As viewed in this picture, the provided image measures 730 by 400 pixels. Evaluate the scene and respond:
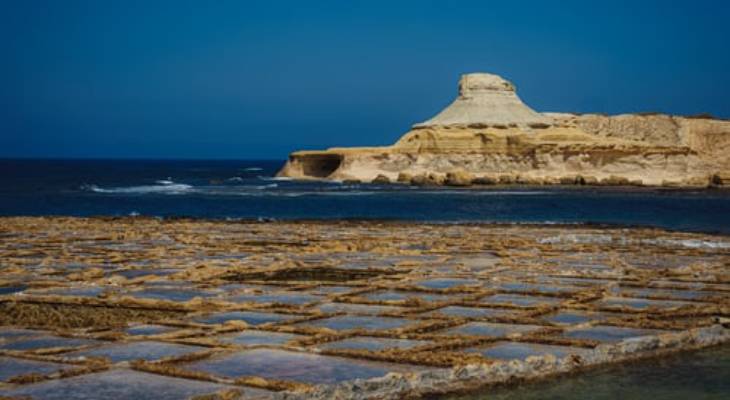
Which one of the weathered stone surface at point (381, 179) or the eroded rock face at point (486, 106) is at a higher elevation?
the eroded rock face at point (486, 106)

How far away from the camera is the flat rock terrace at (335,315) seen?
9.02 metres

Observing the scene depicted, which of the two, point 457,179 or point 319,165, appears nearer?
point 457,179

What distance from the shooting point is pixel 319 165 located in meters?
127

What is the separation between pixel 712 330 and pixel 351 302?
474cm

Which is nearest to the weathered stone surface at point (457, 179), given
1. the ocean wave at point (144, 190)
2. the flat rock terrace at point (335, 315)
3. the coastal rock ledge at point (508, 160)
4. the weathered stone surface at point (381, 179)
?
the coastal rock ledge at point (508, 160)

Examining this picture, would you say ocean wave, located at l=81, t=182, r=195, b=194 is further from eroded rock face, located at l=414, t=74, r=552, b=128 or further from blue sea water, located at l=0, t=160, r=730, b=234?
eroded rock face, located at l=414, t=74, r=552, b=128

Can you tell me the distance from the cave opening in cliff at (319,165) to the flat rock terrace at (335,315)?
330 feet

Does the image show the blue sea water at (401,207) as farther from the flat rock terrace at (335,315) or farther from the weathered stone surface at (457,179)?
the weathered stone surface at (457,179)

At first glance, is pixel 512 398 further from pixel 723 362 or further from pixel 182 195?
pixel 182 195

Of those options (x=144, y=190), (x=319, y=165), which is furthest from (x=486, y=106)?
(x=144, y=190)

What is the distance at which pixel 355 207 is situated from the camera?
56.5 metres

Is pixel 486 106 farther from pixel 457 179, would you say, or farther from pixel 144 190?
pixel 144 190

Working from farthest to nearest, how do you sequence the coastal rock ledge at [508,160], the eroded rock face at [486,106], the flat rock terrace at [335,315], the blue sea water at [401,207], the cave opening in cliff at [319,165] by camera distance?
the eroded rock face at [486,106] → the cave opening in cliff at [319,165] → the coastal rock ledge at [508,160] → the blue sea water at [401,207] → the flat rock terrace at [335,315]

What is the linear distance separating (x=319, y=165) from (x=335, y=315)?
376 ft
